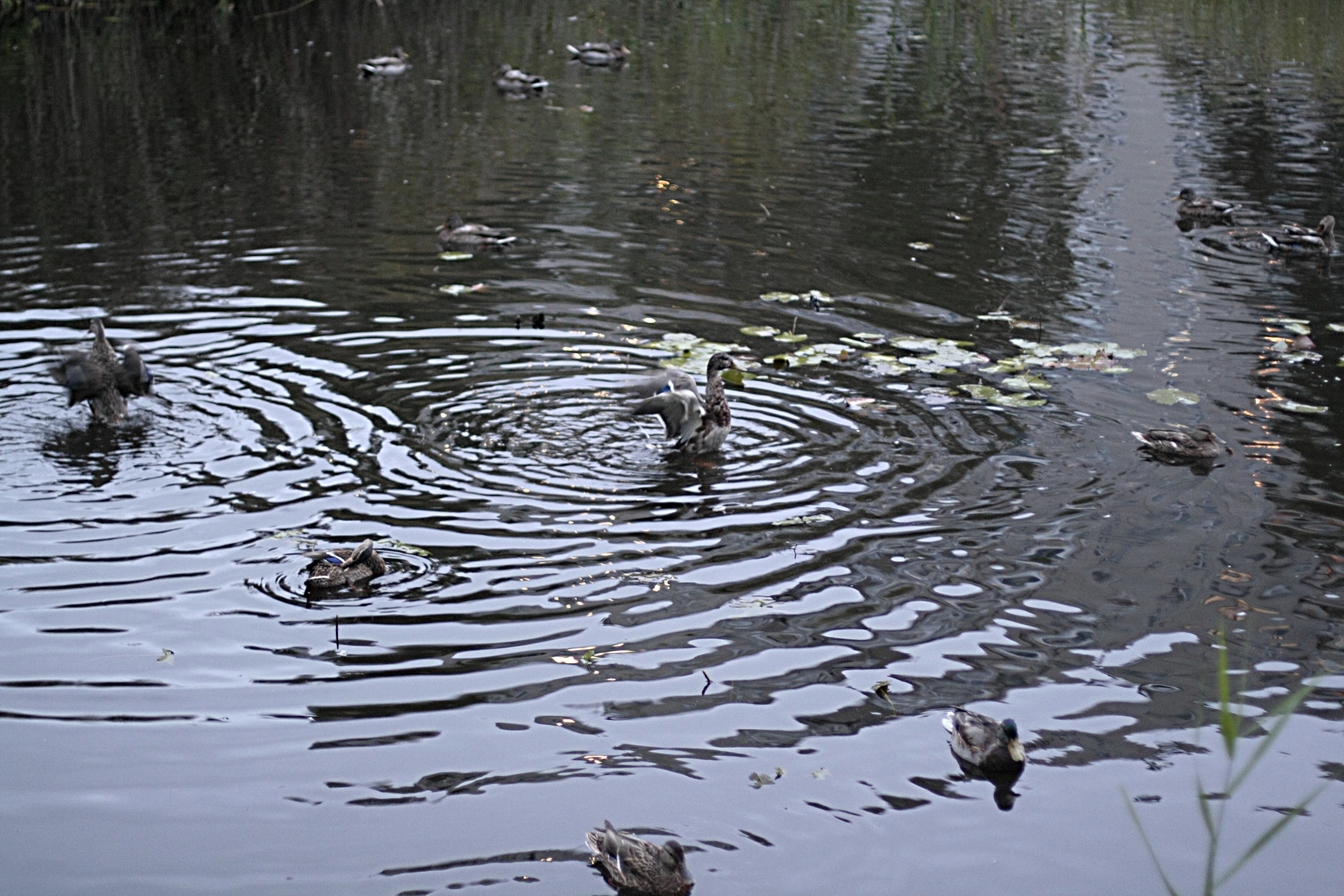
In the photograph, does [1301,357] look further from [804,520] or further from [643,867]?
[643,867]

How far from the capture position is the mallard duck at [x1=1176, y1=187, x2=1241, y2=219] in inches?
746

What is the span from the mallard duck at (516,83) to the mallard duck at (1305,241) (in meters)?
17.5

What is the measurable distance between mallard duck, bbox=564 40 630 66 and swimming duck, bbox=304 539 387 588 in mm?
28388

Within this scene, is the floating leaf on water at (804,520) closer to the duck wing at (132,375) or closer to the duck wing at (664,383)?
the duck wing at (664,383)

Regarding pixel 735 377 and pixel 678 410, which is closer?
pixel 678 410

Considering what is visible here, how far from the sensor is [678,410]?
32.9 feet

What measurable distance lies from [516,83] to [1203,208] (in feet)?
54.3

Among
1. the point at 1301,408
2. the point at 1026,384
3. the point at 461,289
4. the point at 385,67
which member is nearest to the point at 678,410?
the point at 1026,384

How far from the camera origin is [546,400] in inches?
447

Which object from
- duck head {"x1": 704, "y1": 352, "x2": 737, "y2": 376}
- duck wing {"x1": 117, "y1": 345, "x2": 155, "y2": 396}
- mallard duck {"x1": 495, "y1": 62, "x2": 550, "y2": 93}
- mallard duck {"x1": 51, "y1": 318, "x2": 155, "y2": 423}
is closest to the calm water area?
mallard duck {"x1": 51, "y1": 318, "x2": 155, "y2": 423}

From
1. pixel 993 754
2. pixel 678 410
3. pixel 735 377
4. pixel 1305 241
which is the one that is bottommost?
pixel 993 754

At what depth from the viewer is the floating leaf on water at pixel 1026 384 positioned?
11891mm

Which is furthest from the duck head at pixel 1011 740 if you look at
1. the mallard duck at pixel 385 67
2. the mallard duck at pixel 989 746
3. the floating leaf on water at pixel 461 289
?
the mallard duck at pixel 385 67

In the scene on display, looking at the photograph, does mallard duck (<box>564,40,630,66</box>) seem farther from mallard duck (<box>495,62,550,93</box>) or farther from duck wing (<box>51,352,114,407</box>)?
duck wing (<box>51,352,114,407</box>)
